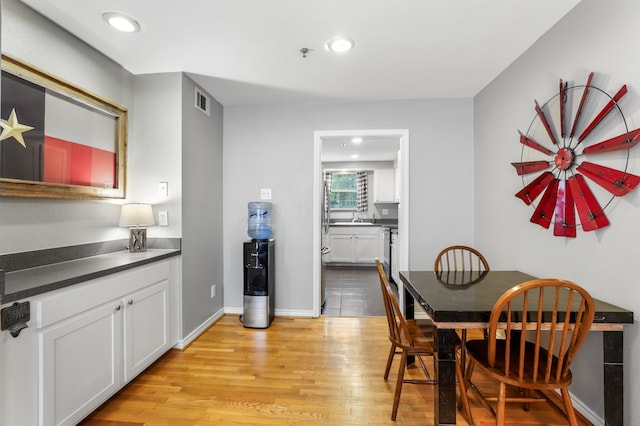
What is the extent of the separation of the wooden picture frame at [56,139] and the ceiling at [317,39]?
446 millimetres

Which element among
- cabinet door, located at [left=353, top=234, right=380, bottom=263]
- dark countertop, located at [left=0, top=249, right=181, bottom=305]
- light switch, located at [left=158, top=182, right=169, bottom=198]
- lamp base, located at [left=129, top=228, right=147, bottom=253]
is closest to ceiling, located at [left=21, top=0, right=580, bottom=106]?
light switch, located at [left=158, top=182, right=169, bottom=198]

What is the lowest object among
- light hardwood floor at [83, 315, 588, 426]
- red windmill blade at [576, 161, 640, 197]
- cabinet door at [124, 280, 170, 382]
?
light hardwood floor at [83, 315, 588, 426]

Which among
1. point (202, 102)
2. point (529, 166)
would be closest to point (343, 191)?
point (202, 102)

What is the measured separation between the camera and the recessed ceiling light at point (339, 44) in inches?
83.4

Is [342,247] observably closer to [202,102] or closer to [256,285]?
[256,285]

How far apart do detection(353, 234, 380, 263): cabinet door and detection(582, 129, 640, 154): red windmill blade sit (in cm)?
469

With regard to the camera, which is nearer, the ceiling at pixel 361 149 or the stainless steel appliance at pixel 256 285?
the stainless steel appliance at pixel 256 285

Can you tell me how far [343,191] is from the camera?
7188 millimetres

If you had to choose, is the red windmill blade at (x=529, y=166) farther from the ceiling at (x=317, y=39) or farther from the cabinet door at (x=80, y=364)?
the cabinet door at (x=80, y=364)

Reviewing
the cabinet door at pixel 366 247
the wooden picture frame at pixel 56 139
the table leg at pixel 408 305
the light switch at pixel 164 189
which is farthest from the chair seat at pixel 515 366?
the cabinet door at pixel 366 247

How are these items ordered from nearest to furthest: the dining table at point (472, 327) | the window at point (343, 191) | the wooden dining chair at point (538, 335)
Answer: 1. the wooden dining chair at point (538, 335)
2. the dining table at point (472, 327)
3. the window at point (343, 191)

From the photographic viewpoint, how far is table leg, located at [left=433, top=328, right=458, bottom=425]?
1.44 meters

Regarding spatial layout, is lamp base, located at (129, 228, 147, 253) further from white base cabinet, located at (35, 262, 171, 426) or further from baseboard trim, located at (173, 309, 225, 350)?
baseboard trim, located at (173, 309, 225, 350)

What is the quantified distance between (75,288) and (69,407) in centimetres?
61
